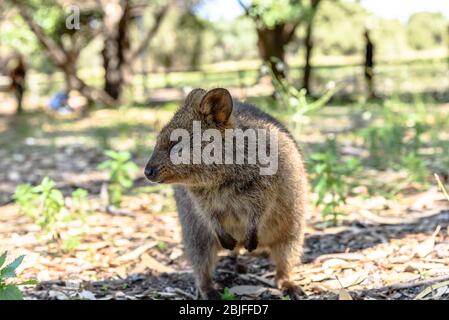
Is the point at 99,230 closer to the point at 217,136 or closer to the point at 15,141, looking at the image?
the point at 217,136

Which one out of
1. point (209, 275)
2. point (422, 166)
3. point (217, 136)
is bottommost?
point (209, 275)

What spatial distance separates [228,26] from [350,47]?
4490 mm

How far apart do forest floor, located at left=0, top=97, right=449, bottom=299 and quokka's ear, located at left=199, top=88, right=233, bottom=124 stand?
3.39ft

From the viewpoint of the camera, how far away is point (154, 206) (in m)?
5.38

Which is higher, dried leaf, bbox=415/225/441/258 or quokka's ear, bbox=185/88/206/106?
quokka's ear, bbox=185/88/206/106

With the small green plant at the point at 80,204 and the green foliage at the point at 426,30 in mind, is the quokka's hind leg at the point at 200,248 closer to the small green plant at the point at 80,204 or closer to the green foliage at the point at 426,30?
the small green plant at the point at 80,204

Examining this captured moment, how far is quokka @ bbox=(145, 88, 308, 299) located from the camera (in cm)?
320

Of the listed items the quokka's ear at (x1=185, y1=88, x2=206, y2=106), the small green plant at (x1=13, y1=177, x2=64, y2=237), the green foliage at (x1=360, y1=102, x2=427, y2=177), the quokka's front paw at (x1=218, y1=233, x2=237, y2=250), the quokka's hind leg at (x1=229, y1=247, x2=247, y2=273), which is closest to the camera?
the quokka's ear at (x1=185, y1=88, x2=206, y2=106)

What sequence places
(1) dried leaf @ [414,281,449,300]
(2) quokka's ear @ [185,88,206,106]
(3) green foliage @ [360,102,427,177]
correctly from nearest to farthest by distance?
(1) dried leaf @ [414,281,449,300] < (2) quokka's ear @ [185,88,206,106] < (3) green foliage @ [360,102,427,177]

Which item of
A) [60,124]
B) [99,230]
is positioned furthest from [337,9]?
[99,230]

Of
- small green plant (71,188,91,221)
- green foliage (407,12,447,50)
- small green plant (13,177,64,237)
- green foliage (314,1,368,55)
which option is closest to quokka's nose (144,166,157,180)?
small green plant (13,177,64,237)

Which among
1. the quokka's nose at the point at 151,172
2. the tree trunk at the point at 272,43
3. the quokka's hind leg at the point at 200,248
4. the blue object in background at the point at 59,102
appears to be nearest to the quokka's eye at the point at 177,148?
the quokka's nose at the point at 151,172

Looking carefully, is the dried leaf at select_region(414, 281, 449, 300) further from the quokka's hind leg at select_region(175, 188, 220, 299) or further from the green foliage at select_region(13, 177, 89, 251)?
the green foliage at select_region(13, 177, 89, 251)

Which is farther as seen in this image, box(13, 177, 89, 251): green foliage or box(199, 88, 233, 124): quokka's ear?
box(13, 177, 89, 251): green foliage
